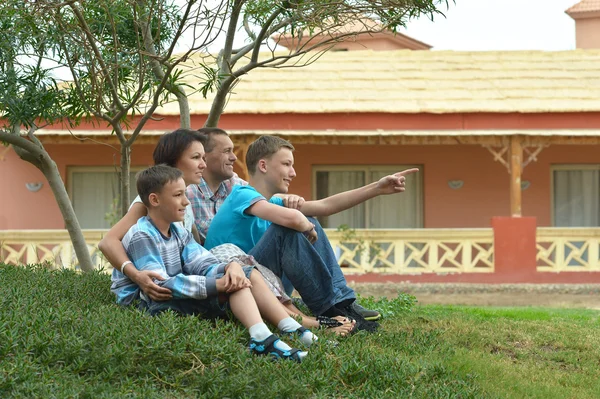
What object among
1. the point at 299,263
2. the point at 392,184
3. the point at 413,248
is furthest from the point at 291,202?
the point at 413,248

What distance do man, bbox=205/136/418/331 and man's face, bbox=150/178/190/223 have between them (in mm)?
371

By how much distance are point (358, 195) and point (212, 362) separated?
1.48 meters

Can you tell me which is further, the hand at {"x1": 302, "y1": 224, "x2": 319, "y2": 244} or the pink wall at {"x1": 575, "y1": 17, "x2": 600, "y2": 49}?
the pink wall at {"x1": 575, "y1": 17, "x2": 600, "y2": 49}

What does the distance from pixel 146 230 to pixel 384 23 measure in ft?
10.8

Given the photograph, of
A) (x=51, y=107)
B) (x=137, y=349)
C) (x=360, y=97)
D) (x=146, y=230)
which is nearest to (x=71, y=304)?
(x=146, y=230)

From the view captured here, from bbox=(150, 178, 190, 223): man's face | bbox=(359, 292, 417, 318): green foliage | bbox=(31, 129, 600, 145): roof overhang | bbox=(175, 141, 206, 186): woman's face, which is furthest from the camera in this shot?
bbox=(31, 129, 600, 145): roof overhang

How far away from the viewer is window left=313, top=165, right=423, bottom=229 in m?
16.6

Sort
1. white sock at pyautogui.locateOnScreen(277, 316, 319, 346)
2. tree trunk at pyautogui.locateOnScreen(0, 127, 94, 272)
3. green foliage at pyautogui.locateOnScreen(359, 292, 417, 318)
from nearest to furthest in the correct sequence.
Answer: white sock at pyautogui.locateOnScreen(277, 316, 319, 346)
green foliage at pyautogui.locateOnScreen(359, 292, 417, 318)
tree trunk at pyautogui.locateOnScreen(0, 127, 94, 272)

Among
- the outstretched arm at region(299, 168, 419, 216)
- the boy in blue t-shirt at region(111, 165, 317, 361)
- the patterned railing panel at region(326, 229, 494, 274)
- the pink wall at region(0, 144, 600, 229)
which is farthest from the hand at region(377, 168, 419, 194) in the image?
the pink wall at region(0, 144, 600, 229)

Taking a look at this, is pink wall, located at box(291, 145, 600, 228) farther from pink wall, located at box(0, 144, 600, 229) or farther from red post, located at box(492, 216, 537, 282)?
red post, located at box(492, 216, 537, 282)

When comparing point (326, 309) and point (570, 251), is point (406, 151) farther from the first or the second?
point (326, 309)

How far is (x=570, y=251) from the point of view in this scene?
15.4 metres

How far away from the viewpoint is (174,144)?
211 inches

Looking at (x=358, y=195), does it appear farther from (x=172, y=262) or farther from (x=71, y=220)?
(x=71, y=220)
